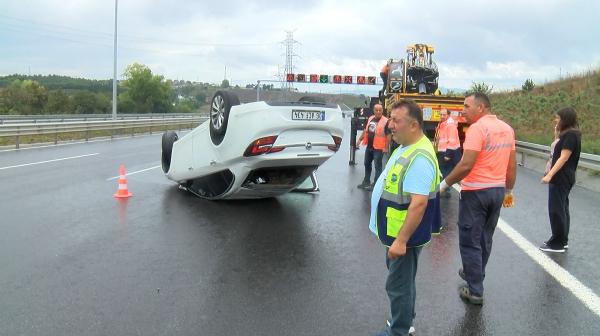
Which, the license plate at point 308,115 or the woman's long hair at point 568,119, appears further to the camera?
the license plate at point 308,115

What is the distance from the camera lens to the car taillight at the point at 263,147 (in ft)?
22.3

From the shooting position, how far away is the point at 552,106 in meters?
27.5

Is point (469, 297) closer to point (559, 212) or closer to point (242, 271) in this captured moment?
point (242, 271)

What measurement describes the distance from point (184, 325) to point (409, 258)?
5.79 ft

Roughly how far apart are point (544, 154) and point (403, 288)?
42.8 ft

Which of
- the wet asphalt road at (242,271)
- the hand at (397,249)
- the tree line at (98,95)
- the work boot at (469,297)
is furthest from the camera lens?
the tree line at (98,95)

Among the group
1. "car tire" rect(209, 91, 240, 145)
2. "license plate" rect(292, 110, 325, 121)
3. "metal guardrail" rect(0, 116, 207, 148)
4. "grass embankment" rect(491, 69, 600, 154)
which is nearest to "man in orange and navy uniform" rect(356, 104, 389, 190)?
"license plate" rect(292, 110, 325, 121)

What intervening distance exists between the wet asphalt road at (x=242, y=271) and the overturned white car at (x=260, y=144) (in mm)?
500

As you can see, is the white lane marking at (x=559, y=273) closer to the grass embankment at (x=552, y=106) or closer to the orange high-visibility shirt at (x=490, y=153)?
the orange high-visibility shirt at (x=490, y=153)

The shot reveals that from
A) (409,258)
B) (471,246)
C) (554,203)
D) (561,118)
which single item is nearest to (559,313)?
(471,246)

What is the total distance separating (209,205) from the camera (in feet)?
28.1

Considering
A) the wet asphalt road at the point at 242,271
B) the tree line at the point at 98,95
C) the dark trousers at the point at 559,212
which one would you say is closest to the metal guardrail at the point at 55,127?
the wet asphalt road at the point at 242,271

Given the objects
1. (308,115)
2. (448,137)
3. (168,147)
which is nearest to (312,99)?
(308,115)

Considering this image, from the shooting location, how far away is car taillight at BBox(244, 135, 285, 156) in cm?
679
